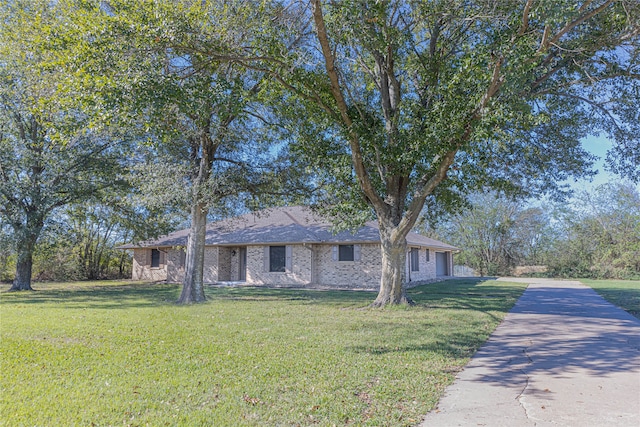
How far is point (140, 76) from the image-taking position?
745 cm

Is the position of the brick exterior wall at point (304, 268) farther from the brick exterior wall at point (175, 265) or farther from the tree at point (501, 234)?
the tree at point (501, 234)

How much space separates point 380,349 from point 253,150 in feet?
29.6

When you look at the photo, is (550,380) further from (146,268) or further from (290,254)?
(146,268)

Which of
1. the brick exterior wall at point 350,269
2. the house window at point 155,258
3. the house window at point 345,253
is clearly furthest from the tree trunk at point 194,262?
the house window at point 155,258

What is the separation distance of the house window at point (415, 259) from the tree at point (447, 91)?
36.5ft

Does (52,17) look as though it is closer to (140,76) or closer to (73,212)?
(140,76)

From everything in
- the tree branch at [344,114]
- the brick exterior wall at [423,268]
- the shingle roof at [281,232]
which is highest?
the tree branch at [344,114]

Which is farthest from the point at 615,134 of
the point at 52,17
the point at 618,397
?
the point at 52,17

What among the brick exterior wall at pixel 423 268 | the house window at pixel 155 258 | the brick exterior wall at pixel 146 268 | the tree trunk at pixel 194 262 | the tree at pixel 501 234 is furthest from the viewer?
the tree at pixel 501 234

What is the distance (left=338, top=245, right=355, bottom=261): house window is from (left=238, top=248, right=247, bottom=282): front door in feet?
19.0

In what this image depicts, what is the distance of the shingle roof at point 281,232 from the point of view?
791 inches

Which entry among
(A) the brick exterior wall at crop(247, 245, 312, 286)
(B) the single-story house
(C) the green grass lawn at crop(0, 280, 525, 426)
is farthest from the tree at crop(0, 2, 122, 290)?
(A) the brick exterior wall at crop(247, 245, 312, 286)

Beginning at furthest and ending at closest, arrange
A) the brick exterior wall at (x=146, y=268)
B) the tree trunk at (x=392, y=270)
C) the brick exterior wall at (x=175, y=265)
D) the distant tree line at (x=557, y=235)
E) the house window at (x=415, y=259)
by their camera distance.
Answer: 1. the distant tree line at (x=557, y=235)
2. the brick exterior wall at (x=146, y=268)
3. the brick exterior wall at (x=175, y=265)
4. the house window at (x=415, y=259)
5. the tree trunk at (x=392, y=270)

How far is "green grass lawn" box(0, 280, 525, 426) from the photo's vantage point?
13.3 feet
